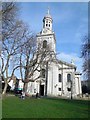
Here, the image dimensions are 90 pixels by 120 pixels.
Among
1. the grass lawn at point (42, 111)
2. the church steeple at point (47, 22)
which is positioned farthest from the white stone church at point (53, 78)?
the grass lawn at point (42, 111)

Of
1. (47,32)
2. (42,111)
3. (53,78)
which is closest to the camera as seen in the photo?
(42,111)

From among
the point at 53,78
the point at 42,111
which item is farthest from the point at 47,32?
the point at 42,111

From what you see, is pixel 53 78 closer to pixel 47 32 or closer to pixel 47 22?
pixel 47 32

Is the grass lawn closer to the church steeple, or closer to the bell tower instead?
the bell tower

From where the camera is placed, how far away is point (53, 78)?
2458 inches

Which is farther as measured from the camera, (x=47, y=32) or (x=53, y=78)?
(x=47, y=32)

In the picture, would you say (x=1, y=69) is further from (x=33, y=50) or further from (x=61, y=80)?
(x=61, y=80)

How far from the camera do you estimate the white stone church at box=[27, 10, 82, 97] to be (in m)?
61.0

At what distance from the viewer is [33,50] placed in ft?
136

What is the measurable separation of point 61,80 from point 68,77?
2.78 meters

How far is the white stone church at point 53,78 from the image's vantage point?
6100cm

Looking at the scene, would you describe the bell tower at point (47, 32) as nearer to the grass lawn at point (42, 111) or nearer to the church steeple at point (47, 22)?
the church steeple at point (47, 22)

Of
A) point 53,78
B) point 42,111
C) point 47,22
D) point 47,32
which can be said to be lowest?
point 42,111

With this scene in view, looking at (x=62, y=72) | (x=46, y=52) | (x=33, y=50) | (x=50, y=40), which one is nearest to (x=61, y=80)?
(x=62, y=72)
